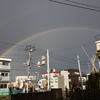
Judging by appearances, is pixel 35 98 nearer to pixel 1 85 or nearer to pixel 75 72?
pixel 1 85

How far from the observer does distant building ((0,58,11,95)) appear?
36.6 meters

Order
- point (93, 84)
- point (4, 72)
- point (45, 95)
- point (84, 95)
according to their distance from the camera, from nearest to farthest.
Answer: point (84, 95), point (93, 84), point (45, 95), point (4, 72)

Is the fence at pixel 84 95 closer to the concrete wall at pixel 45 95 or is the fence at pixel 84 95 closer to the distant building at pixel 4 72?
the concrete wall at pixel 45 95

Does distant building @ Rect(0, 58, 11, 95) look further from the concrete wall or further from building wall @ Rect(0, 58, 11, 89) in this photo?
the concrete wall

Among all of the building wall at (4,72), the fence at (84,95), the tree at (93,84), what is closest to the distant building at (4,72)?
the building wall at (4,72)

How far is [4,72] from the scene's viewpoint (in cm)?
3850

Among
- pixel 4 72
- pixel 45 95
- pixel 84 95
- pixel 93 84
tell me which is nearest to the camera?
pixel 84 95

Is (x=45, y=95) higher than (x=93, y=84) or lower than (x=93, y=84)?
lower

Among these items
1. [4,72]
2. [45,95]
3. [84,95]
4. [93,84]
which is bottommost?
[45,95]

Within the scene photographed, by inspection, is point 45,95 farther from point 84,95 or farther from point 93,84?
point 84,95

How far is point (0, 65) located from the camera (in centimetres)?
3734

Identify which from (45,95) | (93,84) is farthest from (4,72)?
(93,84)

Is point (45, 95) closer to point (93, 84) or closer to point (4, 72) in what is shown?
point (93, 84)

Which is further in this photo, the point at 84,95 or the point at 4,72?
the point at 4,72
